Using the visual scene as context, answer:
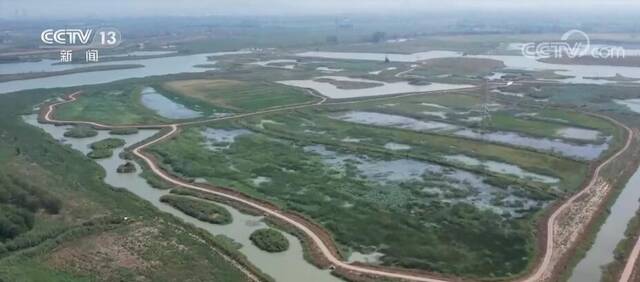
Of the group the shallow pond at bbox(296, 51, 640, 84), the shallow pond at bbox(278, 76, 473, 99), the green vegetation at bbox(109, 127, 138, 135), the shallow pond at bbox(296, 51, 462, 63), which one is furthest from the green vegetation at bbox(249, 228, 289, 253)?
the shallow pond at bbox(296, 51, 462, 63)

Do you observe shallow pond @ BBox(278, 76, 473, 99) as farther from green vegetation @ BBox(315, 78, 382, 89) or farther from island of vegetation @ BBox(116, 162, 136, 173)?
island of vegetation @ BBox(116, 162, 136, 173)

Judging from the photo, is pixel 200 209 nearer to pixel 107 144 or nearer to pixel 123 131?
pixel 107 144

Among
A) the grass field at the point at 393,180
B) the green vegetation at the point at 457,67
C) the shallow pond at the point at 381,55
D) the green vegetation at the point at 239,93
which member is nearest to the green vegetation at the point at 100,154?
the grass field at the point at 393,180

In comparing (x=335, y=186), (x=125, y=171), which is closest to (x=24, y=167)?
(x=125, y=171)

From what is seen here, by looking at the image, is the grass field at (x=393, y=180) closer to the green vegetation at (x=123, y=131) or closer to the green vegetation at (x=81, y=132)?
the green vegetation at (x=123, y=131)

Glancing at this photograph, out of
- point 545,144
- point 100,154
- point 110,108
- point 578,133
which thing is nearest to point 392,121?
point 545,144
